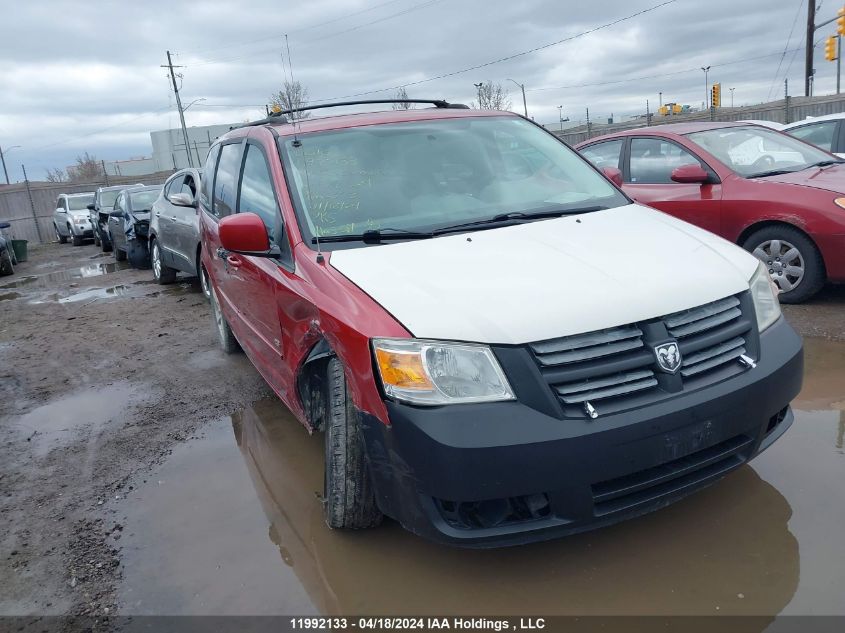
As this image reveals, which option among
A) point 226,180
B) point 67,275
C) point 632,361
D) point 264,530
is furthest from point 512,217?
point 67,275

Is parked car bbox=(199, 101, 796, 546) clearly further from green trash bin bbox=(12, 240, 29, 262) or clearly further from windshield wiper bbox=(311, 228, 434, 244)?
green trash bin bbox=(12, 240, 29, 262)

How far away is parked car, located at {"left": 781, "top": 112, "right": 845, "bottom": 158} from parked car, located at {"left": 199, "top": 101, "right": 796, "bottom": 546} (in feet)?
23.1

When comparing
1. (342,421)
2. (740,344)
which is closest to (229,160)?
(342,421)

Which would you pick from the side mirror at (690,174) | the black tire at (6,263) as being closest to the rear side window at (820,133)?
the side mirror at (690,174)

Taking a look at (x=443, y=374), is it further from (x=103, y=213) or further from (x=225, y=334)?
(x=103, y=213)

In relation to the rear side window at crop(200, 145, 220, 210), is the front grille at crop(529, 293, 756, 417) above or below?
below

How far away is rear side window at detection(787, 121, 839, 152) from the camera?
8898mm

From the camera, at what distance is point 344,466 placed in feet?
8.96

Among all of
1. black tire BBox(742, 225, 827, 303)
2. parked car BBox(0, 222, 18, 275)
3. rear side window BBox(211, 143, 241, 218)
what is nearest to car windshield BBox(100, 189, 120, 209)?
parked car BBox(0, 222, 18, 275)

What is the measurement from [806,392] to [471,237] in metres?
2.43

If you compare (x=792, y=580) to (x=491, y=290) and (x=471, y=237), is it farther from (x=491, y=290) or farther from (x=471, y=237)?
(x=471, y=237)

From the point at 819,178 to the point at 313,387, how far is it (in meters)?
4.92

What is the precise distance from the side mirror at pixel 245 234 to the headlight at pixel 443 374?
1.18m

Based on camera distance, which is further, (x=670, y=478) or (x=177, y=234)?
(x=177, y=234)
